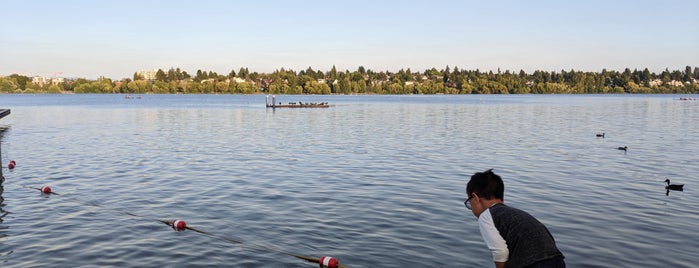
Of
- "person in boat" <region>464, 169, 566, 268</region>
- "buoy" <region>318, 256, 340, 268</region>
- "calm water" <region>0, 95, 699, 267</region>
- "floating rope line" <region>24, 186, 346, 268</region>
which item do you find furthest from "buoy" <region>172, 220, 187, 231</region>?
"person in boat" <region>464, 169, 566, 268</region>

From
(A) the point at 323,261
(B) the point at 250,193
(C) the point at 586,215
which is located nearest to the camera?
(A) the point at 323,261

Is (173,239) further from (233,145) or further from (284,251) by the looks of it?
(233,145)

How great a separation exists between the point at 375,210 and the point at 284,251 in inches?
247

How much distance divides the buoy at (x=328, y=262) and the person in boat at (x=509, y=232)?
7521 millimetres

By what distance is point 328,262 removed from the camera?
14836mm

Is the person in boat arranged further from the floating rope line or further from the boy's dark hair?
the floating rope line

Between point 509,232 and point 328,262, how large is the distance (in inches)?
316

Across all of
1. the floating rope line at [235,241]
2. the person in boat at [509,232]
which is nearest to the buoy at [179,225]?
the floating rope line at [235,241]

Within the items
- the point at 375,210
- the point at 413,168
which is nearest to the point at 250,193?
the point at 375,210

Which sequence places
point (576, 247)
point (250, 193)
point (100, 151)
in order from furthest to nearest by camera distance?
point (100, 151)
point (250, 193)
point (576, 247)

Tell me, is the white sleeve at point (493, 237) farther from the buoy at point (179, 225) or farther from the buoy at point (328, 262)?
the buoy at point (179, 225)

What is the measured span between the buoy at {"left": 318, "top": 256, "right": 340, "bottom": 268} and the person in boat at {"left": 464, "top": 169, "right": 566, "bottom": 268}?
7.52m

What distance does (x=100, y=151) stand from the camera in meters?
44.9

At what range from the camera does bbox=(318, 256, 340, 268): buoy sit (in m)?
14.8
